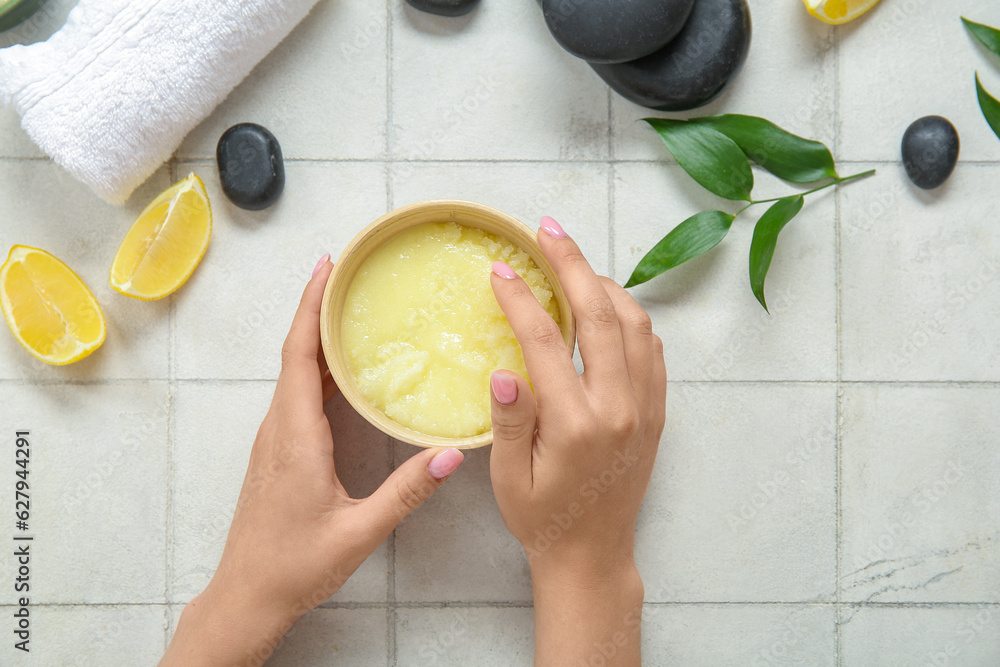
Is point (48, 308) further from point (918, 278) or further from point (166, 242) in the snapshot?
point (918, 278)

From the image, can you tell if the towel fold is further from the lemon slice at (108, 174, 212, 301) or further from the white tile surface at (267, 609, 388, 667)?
the white tile surface at (267, 609, 388, 667)

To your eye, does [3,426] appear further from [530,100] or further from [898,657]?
[898,657]

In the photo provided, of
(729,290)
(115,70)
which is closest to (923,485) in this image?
(729,290)

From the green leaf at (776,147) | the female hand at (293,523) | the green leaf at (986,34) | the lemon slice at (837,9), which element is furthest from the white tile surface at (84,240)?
the green leaf at (986,34)

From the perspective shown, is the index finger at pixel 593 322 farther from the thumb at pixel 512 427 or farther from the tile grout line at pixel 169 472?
the tile grout line at pixel 169 472

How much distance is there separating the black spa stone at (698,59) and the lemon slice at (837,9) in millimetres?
94

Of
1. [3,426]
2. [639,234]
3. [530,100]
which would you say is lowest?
[3,426]

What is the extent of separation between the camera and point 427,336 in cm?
74

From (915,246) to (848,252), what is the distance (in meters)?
0.10

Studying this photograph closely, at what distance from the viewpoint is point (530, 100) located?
922 millimetres

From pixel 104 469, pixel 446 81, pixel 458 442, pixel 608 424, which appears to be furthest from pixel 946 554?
pixel 104 469

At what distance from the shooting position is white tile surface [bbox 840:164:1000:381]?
933 mm

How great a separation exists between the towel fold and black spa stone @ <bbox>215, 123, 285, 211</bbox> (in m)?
0.08

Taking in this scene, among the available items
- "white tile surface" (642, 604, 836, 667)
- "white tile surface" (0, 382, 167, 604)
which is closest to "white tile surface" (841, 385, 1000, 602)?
"white tile surface" (642, 604, 836, 667)
